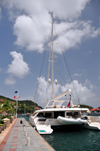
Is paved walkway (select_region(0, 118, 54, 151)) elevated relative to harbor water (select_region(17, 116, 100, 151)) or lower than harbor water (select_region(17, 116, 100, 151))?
elevated

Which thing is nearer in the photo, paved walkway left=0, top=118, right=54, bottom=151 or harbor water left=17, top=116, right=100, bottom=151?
paved walkway left=0, top=118, right=54, bottom=151

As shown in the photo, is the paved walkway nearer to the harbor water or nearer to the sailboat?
the harbor water

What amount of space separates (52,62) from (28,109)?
387ft

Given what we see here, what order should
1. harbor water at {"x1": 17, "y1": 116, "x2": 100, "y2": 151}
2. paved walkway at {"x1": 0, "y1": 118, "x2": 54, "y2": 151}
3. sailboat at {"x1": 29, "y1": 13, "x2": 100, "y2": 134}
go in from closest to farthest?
paved walkway at {"x1": 0, "y1": 118, "x2": 54, "y2": 151}, harbor water at {"x1": 17, "y1": 116, "x2": 100, "y2": 151}, sailboat at {"x1": 29, "y1": 13, "x2": 100, "y2": 134}

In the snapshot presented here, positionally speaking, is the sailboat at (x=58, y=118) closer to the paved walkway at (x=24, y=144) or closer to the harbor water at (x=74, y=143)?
the harbor water at (x=74, y=143)

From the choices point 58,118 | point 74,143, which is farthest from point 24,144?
point 58,118

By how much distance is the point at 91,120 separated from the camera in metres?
27.3

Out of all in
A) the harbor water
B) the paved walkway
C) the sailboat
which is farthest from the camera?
the sailboat

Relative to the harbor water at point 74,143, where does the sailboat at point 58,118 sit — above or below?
above

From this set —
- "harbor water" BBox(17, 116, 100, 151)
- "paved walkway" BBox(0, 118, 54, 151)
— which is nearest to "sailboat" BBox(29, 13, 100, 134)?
"harbor water" BBox(17, 116, 100, 151)

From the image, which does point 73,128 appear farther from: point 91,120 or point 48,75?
point 48,75

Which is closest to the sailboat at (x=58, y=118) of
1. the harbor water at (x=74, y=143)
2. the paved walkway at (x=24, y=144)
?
the harbor water at (x=74, y=143)

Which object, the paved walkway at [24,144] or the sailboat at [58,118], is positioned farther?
the sailboat at [58,118]

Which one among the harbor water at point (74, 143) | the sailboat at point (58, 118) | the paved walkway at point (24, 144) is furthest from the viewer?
the sailboat at point (58, 118)
